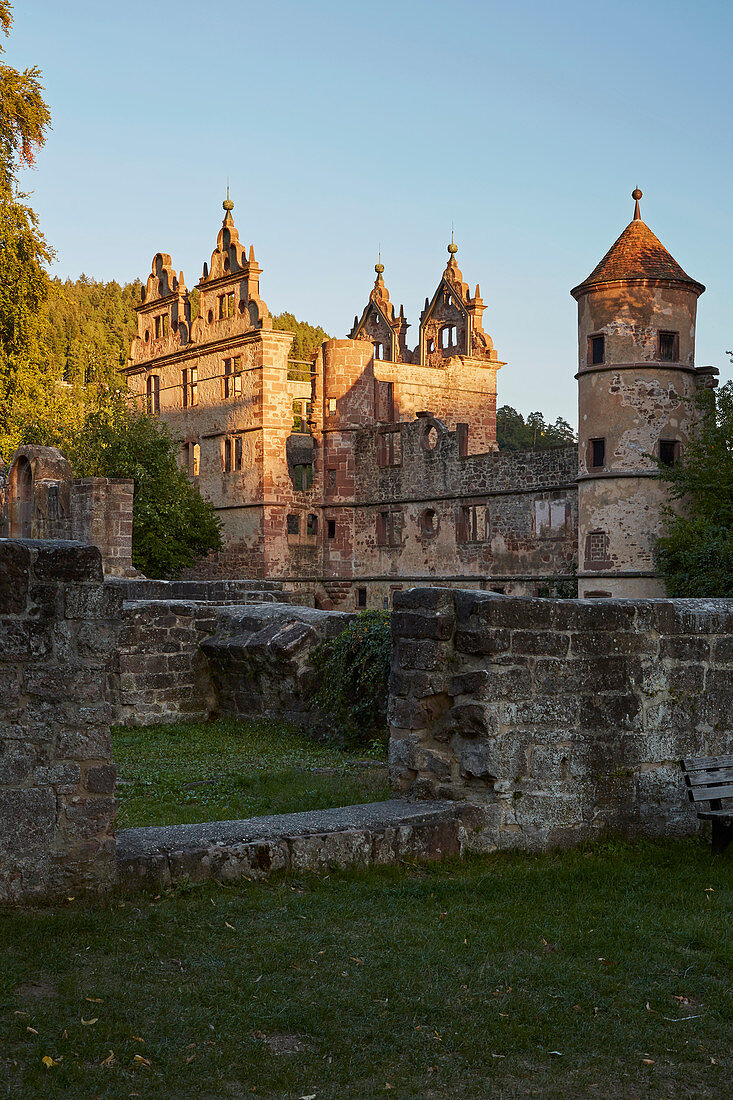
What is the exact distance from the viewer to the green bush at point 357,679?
998cm

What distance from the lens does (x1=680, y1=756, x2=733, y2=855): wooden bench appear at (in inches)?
259

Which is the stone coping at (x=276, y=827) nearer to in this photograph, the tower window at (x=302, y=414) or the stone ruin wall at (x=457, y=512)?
the stone ruin wall at (x=457, y=512)

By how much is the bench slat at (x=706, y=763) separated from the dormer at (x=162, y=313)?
37.3 metres

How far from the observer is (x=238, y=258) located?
39.3 metres

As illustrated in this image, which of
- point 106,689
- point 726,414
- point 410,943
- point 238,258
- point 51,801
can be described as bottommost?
point 410,943

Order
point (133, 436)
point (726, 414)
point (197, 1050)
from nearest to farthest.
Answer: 1. point (197, 1050)
2. point (726, 414)
3. point (133, 436)

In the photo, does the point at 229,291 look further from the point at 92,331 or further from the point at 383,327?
the point at 92,331

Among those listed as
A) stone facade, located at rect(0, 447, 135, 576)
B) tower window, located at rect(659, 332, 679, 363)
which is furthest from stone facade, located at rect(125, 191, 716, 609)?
stone facade, located at rect(0, 447, 135, 576)

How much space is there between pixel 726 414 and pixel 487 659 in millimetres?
19843

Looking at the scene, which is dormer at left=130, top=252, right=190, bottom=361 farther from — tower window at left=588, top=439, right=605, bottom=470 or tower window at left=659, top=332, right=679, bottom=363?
tower window at left=659, top=332, right=679, bottom=363

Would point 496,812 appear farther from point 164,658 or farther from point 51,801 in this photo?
point 164,658

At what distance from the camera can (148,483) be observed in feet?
108

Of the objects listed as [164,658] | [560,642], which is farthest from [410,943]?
[164,658]

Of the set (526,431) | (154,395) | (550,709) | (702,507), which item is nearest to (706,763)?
(550,709)
